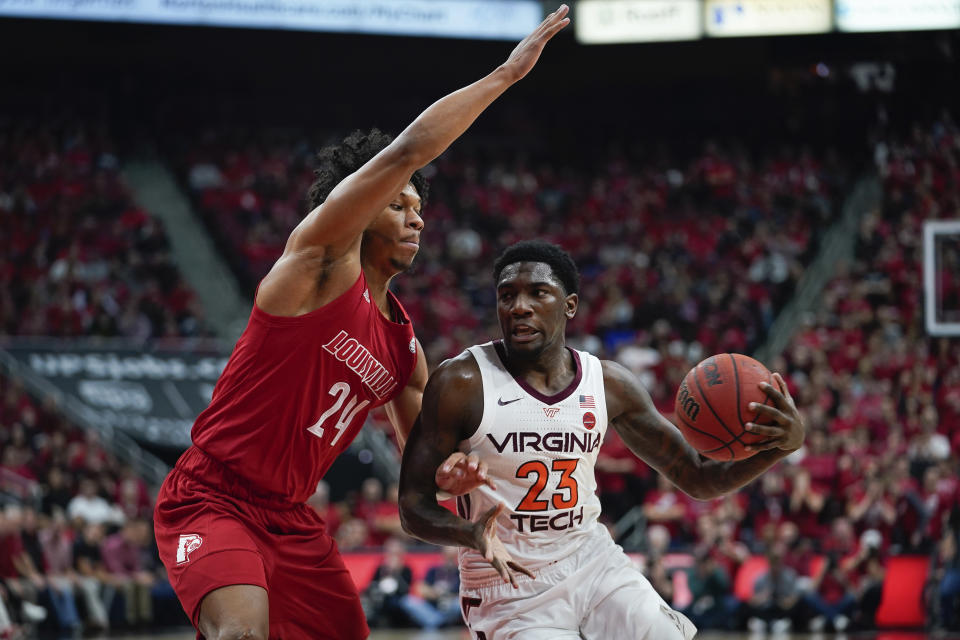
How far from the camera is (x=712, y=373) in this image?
426 centimetres

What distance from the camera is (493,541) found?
149 inches

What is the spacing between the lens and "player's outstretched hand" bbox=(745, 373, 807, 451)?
4078 millimetres

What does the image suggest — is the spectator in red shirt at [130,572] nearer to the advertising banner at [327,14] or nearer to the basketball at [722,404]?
the basketball at [722,404]

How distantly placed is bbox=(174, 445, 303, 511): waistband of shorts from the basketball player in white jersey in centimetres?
48

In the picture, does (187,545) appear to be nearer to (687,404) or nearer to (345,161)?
(345,161)

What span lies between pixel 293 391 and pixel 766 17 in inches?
587

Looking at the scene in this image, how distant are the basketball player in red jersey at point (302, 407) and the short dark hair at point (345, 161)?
1.40 feet

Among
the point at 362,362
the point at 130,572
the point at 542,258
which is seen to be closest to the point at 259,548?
the point at 362,362

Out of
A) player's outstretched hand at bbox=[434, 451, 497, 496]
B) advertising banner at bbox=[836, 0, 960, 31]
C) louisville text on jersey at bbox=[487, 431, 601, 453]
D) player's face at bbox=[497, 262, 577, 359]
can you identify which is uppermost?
advertising banner at bbox=[836, 0, 960, 31]

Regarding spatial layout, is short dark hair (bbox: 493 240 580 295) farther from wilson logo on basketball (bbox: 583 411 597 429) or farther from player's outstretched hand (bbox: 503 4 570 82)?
player's outstretched hand (bbox: 503 4 570 82)

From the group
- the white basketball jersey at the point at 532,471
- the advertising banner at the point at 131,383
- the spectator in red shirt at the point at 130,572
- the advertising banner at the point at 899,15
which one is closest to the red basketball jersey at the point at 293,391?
the white basketball jersey at the point at 532,471

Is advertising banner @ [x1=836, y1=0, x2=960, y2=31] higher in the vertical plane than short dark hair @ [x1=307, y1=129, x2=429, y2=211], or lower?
higher

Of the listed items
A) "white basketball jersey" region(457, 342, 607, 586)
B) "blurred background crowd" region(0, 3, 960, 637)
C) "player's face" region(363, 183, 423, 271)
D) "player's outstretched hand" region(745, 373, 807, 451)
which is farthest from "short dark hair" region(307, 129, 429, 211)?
"blurred background crowd" region(0, 3, 960, 637)

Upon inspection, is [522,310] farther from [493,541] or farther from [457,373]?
[493,541]
